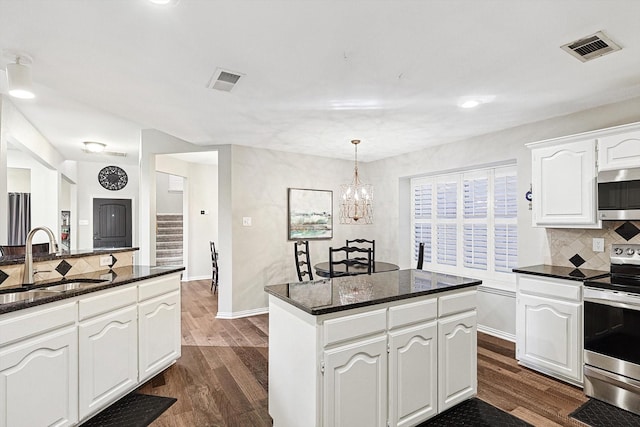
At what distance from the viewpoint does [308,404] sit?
5.86 ft

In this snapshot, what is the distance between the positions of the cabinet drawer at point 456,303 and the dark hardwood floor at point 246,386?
0.77m

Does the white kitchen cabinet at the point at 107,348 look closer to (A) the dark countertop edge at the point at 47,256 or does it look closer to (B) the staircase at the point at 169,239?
(A) the dark countertop edge at the point at 47,256

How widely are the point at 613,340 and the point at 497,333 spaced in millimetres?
1482

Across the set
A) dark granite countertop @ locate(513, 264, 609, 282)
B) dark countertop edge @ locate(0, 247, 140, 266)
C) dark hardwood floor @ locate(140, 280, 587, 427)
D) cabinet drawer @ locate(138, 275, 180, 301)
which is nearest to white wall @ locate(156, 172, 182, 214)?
dark hardwood floor @ locate(140, 280, 587, 427)

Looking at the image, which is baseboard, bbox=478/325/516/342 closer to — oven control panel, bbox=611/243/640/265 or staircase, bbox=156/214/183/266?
oven control panel, bbox=611/243/640/265

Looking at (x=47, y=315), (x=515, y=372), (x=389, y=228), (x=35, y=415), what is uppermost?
(x=389, y=228)

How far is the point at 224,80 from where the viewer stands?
8.19 ft

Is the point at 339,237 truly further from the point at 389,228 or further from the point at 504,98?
the point at 504,98

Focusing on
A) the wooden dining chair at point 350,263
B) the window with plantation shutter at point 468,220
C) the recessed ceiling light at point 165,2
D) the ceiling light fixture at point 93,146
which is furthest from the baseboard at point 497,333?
the ceiling light fixture at point 93,146

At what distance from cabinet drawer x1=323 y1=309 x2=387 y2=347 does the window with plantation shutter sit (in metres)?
2.77

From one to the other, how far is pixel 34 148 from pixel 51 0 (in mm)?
3952

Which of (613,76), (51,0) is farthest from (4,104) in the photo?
(613,76)

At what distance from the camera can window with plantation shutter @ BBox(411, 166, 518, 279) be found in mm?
4062

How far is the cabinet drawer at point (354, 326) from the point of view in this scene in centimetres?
178
